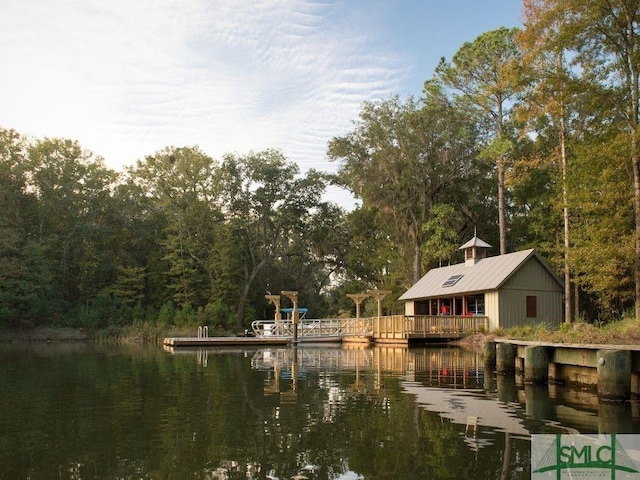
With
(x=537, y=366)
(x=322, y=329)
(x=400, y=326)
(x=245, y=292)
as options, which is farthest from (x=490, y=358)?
(x=245, y=292)

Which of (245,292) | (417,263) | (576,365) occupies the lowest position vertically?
(576,365)

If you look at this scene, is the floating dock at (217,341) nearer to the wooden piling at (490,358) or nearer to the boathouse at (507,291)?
the boathouse at (507,291)

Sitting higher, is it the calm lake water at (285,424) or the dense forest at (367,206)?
the dense forest at (367,206)

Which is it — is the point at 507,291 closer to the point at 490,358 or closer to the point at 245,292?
the point at 490,358

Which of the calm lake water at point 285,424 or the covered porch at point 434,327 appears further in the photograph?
the covered porch at point 434,327

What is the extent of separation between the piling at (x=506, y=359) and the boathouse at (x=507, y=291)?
1483 centimetres

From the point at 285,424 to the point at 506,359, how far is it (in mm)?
9192

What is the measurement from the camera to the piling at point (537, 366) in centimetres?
1432

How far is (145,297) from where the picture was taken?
5453 centimetres

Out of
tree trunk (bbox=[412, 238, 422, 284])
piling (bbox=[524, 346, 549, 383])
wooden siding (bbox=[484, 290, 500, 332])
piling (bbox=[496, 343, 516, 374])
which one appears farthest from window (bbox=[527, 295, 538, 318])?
piling (bbox=[524, 346, 549, 383])

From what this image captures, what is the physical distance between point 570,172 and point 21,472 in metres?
27.0

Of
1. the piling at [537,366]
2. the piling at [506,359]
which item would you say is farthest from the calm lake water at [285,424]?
the piling at [506,359]

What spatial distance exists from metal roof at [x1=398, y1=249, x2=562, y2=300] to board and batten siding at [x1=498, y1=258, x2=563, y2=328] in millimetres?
446

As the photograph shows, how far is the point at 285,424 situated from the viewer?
9.25 metres
